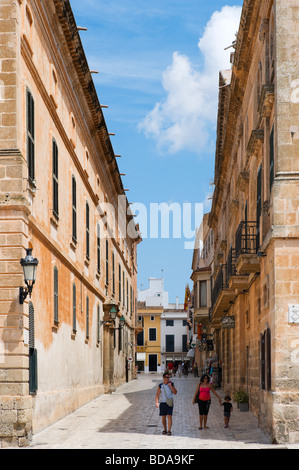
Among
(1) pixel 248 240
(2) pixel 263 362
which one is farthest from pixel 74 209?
(2) pixel 263 362

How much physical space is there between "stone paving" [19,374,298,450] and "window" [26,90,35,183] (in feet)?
18.4

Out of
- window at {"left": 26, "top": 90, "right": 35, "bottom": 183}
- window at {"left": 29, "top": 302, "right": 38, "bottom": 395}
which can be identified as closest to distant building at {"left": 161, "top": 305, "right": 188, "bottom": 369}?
window at {"left": 29, "top": 302, "right": 38, "bottom": 395}

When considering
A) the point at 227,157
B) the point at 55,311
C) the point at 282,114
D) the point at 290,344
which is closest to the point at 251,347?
the point at 55,311

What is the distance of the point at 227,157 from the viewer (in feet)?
114

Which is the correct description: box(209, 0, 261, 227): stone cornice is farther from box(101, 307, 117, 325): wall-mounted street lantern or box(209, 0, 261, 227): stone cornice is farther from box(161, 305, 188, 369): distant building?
box(161, 305, 188, 369): distant building

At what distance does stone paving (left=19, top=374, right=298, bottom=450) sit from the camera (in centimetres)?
1551

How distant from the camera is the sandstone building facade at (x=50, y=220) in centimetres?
1530

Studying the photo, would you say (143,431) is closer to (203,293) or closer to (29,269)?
(29,269)

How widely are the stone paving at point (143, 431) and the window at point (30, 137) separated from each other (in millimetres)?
5596

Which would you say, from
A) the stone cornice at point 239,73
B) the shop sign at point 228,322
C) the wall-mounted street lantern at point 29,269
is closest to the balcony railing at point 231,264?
the shop sign at point 228,322

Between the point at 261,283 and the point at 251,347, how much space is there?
182 inches

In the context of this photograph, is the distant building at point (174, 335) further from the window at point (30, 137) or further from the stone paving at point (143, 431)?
the window at point (30, 137)

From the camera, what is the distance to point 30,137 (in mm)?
17078

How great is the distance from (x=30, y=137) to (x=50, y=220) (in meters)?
3.26
